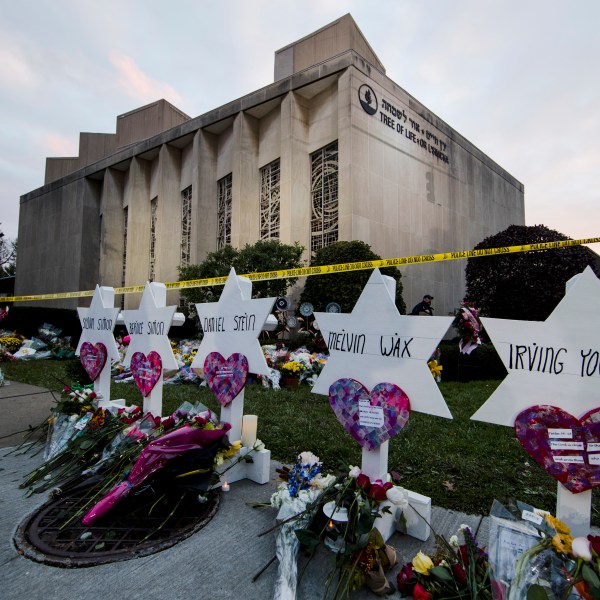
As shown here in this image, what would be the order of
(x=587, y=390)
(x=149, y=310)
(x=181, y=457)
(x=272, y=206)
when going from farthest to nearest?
(x=272, y=206) < (x=149, y=310) < (x=181, y=457) < (x=587, y=390)

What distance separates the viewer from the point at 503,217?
67.6 ft

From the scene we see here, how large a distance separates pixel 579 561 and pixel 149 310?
3.44 metres

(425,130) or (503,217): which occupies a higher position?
(425,130)

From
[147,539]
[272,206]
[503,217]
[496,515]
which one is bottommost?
[147,539]

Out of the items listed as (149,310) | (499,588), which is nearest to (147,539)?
(499,588)

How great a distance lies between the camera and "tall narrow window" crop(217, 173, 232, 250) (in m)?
16.6

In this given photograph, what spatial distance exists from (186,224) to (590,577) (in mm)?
18986

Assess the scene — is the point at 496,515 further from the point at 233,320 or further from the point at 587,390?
the point at 233,320

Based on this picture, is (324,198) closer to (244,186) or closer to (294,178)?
(294,178)

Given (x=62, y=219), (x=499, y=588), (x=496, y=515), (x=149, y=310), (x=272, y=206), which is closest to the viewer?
(x=499, y=588)

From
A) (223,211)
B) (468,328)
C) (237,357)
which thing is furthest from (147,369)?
(223,211)

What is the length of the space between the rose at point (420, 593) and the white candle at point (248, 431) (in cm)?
165

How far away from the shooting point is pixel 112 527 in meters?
2.31

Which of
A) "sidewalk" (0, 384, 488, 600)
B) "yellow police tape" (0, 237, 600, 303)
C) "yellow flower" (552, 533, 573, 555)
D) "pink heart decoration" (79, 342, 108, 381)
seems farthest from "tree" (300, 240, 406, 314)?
"yellow flower" (552, 533, 573, 555)
